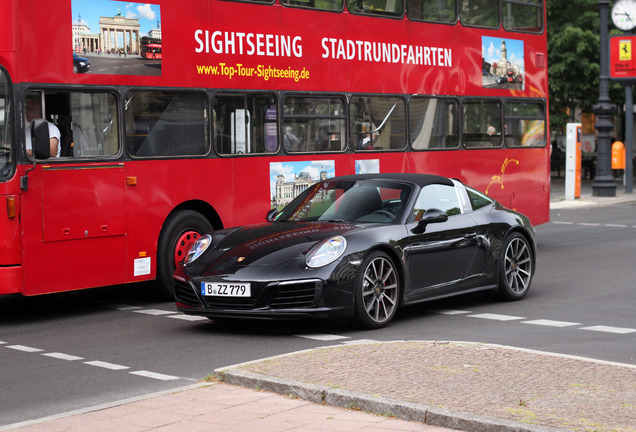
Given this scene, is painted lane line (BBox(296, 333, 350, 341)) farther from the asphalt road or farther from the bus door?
the bus door

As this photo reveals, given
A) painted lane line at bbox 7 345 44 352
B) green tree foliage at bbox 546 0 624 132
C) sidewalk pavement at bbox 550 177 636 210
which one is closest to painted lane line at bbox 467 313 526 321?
painted lane line at bbox 7 345 44 352

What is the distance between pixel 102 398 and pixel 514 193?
37.6 feet

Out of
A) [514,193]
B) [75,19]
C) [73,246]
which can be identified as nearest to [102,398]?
[73,246]

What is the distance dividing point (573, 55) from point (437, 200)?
2754 centimetres

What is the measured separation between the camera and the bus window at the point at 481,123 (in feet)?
53.4

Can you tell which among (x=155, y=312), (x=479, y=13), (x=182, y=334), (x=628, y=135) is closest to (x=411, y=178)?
(x=182, y=334)

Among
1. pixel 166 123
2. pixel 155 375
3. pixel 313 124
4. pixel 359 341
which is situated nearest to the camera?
pixel 155 375

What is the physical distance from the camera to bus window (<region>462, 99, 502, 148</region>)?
16281 millimetres

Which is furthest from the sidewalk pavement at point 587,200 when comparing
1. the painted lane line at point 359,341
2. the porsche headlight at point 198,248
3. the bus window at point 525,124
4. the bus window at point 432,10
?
the painted lane line at point 359,341

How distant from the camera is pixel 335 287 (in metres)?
9.52

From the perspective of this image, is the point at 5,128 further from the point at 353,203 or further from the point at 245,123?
the point at 353,203

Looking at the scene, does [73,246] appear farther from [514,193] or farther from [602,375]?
[514,193]

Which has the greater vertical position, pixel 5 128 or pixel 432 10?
pixel 432 10

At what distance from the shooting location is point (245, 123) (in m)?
12.9
